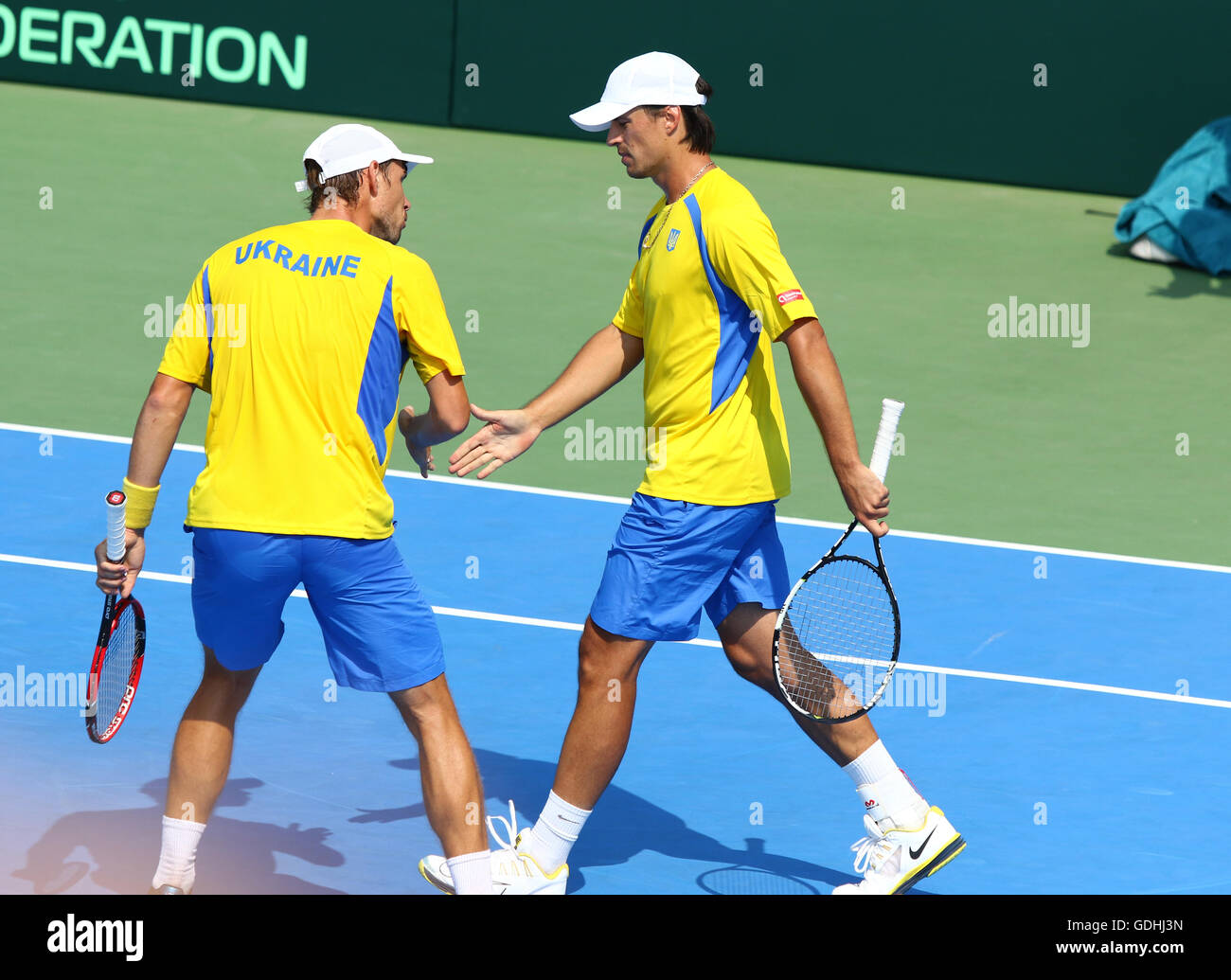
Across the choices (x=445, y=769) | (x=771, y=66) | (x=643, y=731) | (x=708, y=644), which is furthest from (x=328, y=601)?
(x=771, y=66)

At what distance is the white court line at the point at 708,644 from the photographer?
7.51 meters

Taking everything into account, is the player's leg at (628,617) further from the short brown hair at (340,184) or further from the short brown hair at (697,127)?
the short brown hair at (340,184)

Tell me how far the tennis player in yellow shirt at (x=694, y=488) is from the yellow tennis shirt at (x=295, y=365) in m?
0.59

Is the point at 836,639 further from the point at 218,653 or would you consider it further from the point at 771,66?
the point at 771,66

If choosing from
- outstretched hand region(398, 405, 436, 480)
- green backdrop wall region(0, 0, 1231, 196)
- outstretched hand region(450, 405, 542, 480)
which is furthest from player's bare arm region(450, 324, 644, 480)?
green backdrop wall region(0, 0, 1231, 196)

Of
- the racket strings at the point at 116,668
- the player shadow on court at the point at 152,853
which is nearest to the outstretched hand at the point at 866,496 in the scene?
the player shadow on court at the point at 152,853

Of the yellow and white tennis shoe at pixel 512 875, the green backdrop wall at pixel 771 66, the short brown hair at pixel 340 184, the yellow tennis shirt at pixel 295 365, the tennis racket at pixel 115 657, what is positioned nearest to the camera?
the yellow tennis shirt at pixel 295 365

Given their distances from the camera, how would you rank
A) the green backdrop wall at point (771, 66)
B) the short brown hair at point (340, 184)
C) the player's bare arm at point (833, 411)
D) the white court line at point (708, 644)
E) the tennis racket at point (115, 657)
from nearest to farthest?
1. the tennis racket at point (115, 657)
2. the short brown hair at point (340, 184)
3. the player's bare arm at point (833, 411)
4. the white court line at point (708, 644)
5. the green backdrop wall at point (771, 66)

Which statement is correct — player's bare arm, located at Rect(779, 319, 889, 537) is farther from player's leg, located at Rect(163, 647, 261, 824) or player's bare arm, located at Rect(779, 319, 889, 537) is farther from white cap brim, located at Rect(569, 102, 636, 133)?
player's leg, located at Rect(163, 647, 261, 824)

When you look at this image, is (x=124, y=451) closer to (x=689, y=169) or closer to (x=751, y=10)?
(x=689, y=169)

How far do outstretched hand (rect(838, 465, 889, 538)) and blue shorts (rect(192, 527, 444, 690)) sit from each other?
1210 mm
